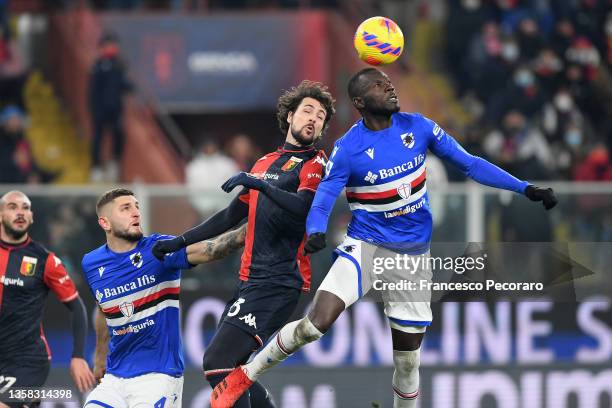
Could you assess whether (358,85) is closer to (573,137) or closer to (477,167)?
(477,167)

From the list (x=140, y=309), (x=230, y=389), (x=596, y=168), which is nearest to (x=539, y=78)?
(x=596, y=168)

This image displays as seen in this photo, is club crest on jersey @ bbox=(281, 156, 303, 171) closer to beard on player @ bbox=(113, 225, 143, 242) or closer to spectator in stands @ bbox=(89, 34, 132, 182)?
beard on player @ bbox=(113, 225, 143, 242)

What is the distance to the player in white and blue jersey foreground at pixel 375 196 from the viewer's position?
9.06 m

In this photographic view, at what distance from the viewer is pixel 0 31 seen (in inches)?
755

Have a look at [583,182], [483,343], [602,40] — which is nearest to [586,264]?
[483,343]

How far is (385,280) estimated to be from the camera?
936cm

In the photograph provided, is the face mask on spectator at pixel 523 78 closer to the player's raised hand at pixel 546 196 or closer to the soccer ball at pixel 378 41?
the soccer ball at pixel 378 41

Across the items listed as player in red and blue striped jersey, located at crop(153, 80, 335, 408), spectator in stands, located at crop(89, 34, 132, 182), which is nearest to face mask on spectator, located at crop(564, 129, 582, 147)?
spectator in stands, located at crop(89, 34, 132, 182)

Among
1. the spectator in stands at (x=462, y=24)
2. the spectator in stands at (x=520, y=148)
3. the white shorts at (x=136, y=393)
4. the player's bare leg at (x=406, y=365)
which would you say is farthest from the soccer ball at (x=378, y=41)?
the spectator in stands at (x=462, y=24)

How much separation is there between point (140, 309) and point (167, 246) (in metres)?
0.49

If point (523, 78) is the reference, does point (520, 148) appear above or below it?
below

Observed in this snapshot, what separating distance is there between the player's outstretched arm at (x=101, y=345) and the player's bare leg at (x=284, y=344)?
1033mm

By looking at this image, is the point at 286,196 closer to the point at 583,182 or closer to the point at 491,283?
the point at 491,283

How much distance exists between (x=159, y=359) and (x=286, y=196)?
1.37 metres
